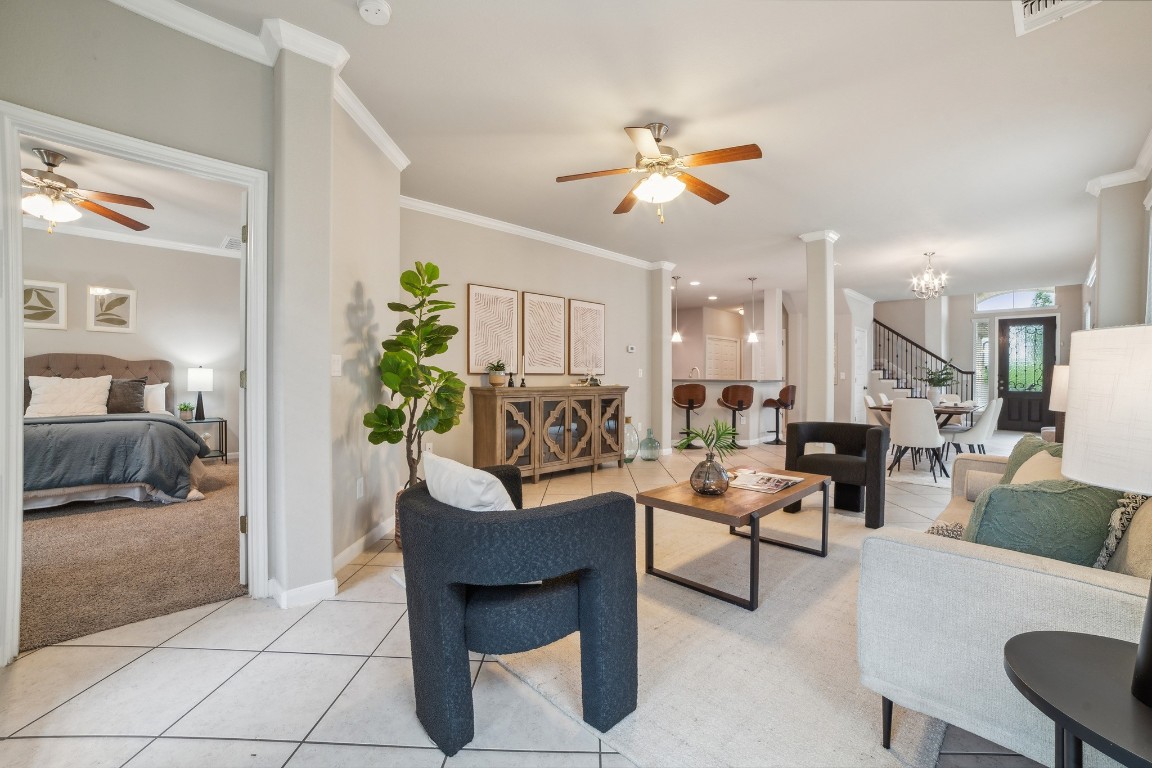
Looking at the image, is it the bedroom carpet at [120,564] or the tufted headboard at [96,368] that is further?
the tufted headboard at [96,368]

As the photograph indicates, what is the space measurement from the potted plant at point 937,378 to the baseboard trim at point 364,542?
7041 millimetres

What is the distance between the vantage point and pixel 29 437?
12.0ft

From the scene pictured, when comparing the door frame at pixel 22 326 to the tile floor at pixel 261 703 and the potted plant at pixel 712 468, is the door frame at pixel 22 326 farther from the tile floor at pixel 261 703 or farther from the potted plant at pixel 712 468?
the potted plant at pixel 712 468

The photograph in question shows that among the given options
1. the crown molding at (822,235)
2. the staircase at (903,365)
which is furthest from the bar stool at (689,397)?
the staircase at (903,365)

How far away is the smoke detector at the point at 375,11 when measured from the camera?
2002 mm

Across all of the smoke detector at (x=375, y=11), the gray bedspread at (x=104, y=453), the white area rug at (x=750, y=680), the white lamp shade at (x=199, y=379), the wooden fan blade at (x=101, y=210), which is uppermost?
the smoke detector at (x=375, y=11)

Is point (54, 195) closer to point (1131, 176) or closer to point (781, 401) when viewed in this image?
point (1131, 176)

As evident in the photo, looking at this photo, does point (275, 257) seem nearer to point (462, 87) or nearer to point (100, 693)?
point (462, 87)

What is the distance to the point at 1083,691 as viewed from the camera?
0.88 m

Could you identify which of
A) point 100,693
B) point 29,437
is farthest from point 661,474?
point 29,437

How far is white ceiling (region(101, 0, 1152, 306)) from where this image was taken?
2082 mm

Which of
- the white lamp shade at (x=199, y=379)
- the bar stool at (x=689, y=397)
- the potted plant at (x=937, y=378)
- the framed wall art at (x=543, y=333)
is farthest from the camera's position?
the potted plant at (x=937, y=378)

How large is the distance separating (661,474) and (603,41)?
4023mm

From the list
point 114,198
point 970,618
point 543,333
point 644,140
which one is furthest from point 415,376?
point 114,198
